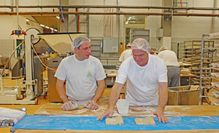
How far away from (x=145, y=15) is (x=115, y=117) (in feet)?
25.4

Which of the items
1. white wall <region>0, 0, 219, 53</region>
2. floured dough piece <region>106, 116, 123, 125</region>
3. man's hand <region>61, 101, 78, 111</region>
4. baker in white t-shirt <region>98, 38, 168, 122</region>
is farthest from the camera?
white wall <region>0, 0, 219, 53</region>

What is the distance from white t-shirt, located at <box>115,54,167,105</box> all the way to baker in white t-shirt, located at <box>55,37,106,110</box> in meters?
0.35

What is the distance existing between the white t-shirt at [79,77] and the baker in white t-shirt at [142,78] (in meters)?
0.35

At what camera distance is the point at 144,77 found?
2.36 meters

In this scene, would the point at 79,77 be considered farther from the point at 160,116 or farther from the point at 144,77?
the point at 160,116

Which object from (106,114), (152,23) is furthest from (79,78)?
(152,23)

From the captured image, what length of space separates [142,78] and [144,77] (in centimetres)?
2

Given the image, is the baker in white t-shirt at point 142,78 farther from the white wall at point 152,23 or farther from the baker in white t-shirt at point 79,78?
the white wall at point 152,23

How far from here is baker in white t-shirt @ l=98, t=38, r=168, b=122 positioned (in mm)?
2262

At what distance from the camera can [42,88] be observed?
266 inches

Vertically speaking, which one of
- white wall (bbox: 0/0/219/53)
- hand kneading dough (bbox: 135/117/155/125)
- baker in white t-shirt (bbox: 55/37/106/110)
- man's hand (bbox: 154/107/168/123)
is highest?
white wall (bbox: 0/0/219/53)

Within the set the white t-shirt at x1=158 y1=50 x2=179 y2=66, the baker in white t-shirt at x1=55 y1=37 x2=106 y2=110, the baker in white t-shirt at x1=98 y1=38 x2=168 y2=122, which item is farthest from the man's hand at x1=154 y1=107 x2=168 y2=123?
the white t-shirt at x1=158 y1=50 x2=179 y2=66

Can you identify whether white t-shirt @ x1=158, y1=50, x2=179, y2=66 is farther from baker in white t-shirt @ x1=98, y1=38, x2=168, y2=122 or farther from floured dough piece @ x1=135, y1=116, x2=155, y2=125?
floured dough piece @ x1=135, y1=116, x2=155, y2=125

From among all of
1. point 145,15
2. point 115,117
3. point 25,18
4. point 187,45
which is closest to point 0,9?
point 25,18
